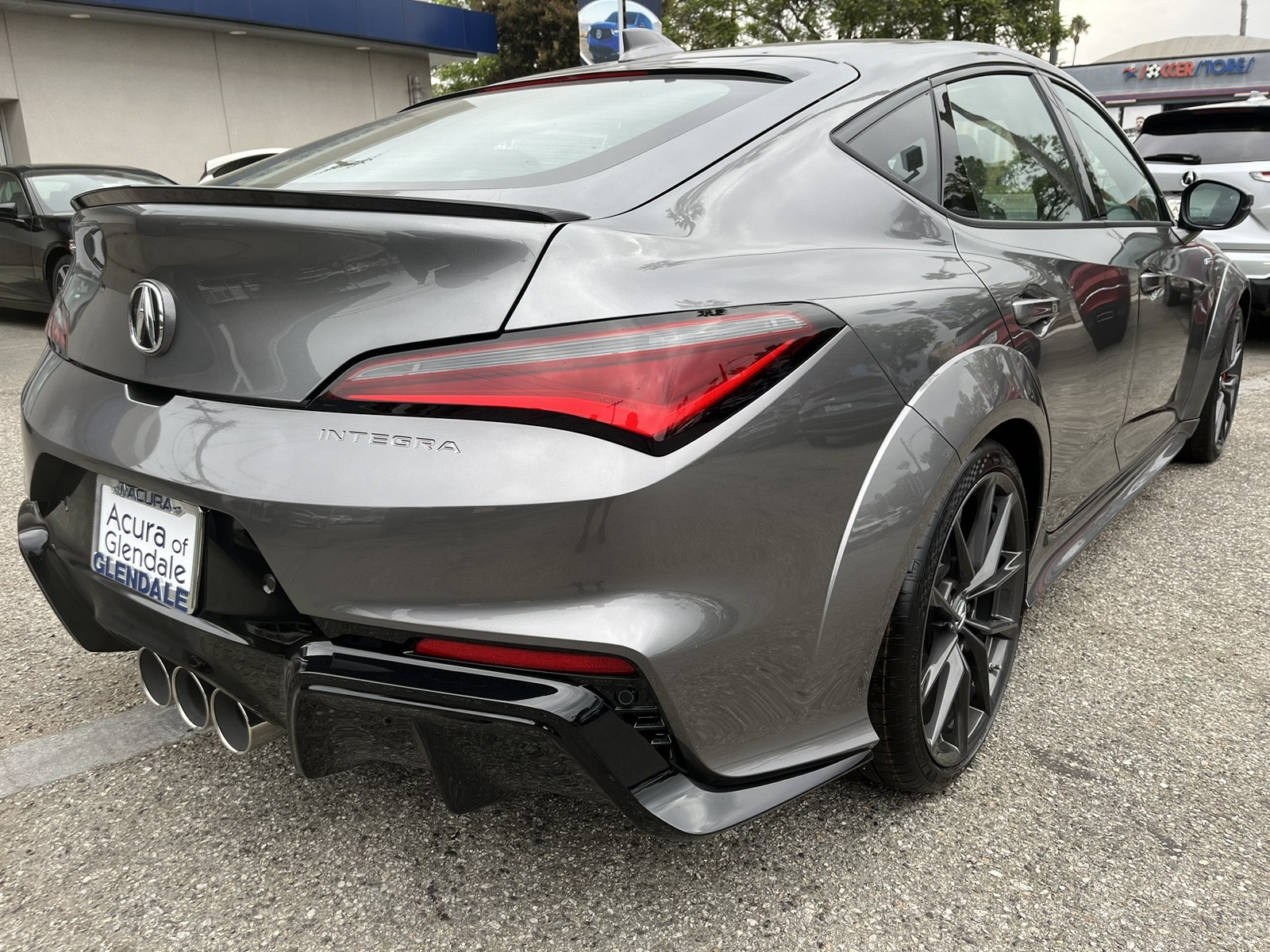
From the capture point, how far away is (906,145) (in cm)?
204

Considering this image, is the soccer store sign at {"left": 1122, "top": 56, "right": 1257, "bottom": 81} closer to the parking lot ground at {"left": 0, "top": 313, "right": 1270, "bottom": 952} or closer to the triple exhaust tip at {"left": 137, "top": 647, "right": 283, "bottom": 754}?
the parking lot ground at {"left": 0, "top": 313, "right": 1270, "bottom": 952}

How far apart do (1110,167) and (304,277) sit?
8.27 ft

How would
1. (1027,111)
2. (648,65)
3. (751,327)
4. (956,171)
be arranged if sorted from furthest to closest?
(1027,111) < (648,65) < (956,171) < (751,327)

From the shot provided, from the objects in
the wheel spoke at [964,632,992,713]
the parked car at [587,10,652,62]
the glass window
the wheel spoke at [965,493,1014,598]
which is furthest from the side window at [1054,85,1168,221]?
the parked car at [587,10,652,62]

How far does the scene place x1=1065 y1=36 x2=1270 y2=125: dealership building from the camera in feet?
160

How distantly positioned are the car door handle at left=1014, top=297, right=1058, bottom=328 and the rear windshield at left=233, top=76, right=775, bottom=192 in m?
0.67

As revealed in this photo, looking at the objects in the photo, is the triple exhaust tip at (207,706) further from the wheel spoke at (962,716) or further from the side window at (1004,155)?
the side window at (1004,155)

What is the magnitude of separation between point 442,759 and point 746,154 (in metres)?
1.09

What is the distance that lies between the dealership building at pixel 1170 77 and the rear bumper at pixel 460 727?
51606mm

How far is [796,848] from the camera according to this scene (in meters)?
1.91

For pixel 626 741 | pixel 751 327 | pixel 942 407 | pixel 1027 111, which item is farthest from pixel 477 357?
pixel 1027 111

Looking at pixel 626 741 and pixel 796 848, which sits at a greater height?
pixel 626 741

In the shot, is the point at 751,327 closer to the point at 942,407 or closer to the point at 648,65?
the point at 942,407

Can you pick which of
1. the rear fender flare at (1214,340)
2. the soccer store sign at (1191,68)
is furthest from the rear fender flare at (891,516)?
the soccer store sign at (1191,68)
